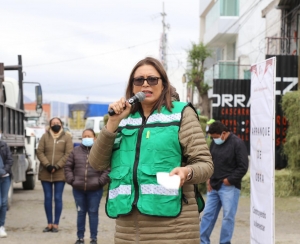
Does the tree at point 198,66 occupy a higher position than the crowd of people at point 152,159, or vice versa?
the tree at point 198,66

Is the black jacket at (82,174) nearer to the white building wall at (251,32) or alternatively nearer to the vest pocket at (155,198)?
the vest pocket at (155,198)

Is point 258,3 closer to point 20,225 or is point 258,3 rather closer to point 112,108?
point 20,225

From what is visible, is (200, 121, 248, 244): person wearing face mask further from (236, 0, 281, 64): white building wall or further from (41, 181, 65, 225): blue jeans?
(236, 0, 281, 64): white building wall

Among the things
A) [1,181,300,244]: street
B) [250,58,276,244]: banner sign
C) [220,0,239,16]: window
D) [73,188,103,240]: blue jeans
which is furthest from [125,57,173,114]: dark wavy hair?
[220,0,239,16]: window

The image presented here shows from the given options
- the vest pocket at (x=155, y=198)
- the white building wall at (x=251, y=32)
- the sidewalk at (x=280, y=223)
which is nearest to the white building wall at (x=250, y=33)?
the white building wall at (x=251, y=32)

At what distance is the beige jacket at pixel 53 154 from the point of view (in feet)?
36.8

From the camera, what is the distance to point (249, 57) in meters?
34.8

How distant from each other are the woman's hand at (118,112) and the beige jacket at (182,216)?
49mm

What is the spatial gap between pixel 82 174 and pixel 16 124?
6196mm

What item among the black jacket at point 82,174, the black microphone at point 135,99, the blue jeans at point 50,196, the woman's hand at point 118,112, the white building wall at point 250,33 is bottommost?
the blue jeans at point 50,196

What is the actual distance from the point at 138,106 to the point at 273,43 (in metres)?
22.1

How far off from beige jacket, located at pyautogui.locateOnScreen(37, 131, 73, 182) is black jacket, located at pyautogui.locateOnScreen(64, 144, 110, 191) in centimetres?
134

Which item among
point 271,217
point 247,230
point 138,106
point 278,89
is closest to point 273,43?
point 278,89

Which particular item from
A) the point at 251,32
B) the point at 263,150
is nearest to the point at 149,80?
the point at 263,150
